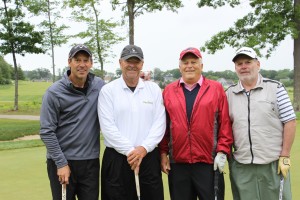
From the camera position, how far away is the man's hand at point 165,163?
4234mm

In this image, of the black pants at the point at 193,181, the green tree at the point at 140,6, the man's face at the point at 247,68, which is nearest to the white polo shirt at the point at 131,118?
the black pants at the point at 193,181

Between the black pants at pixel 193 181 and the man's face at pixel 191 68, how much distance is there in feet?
2.75

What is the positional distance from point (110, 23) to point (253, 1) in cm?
Result: 790

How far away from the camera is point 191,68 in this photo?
410cm

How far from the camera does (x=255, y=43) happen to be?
812 inches

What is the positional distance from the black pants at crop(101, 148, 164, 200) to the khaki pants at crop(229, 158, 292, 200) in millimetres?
800

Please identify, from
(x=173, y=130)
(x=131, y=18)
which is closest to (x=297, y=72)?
(x=131, y=18)

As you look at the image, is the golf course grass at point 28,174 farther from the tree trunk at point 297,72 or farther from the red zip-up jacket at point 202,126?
the tree trunk at point 297,72

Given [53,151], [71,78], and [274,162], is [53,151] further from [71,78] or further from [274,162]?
[274,162]

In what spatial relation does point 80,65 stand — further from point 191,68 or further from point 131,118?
point 191,68

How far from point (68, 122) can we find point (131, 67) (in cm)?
82

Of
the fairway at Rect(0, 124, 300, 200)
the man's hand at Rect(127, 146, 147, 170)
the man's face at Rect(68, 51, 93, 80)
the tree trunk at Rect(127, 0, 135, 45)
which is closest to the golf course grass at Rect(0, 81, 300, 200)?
the fairway at Rect(0, 124, 300, 200)

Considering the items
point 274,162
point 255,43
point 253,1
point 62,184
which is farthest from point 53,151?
point 253,1

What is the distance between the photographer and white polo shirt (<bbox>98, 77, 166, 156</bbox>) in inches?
158
